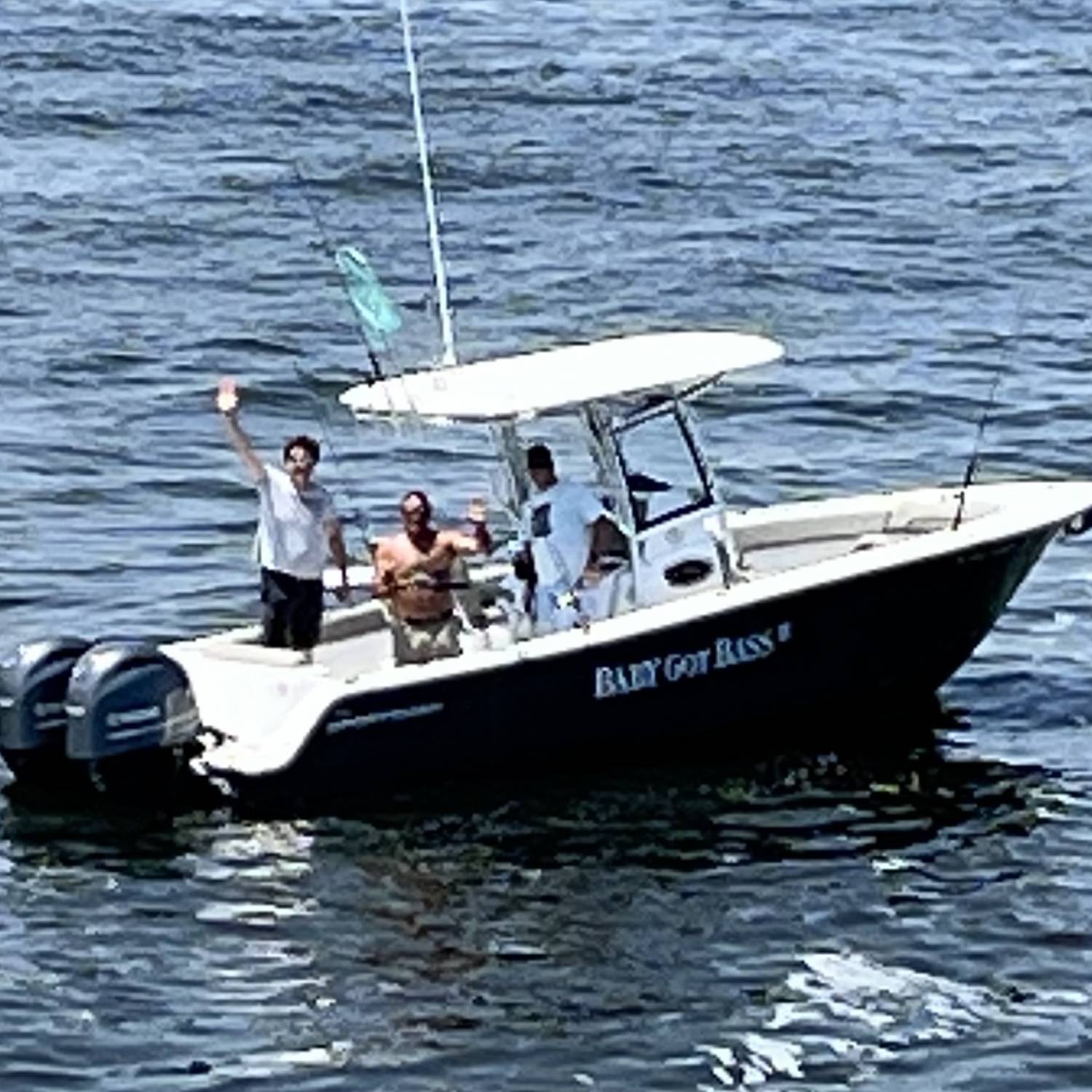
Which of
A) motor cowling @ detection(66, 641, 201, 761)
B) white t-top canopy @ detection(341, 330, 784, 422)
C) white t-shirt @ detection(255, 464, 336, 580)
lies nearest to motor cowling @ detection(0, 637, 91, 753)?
motor cowling @ detection(66, 641, 201, 761)

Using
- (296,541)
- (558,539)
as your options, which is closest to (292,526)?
(296,541)

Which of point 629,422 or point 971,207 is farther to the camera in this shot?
point 971,207

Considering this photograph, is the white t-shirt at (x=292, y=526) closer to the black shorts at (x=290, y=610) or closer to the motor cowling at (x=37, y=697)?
the black shorts at (x=290, y=610)

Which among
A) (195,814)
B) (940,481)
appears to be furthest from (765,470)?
(195,814)

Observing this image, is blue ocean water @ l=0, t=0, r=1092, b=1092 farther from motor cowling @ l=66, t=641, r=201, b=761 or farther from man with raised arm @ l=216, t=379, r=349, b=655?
man with raised arm @ l=216, t=379, r=349, b=655

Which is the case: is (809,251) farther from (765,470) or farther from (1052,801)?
(1052,801)

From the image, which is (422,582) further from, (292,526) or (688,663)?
(688,663)

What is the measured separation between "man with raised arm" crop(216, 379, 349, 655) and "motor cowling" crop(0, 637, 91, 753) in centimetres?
141

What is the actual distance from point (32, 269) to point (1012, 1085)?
19488 millimetres

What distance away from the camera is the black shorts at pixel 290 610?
78.0 ft

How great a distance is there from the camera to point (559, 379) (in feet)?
77.2

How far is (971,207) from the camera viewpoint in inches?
1575

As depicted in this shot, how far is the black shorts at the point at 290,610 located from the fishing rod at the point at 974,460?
146 inches

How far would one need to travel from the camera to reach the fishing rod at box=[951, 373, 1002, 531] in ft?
81.7
